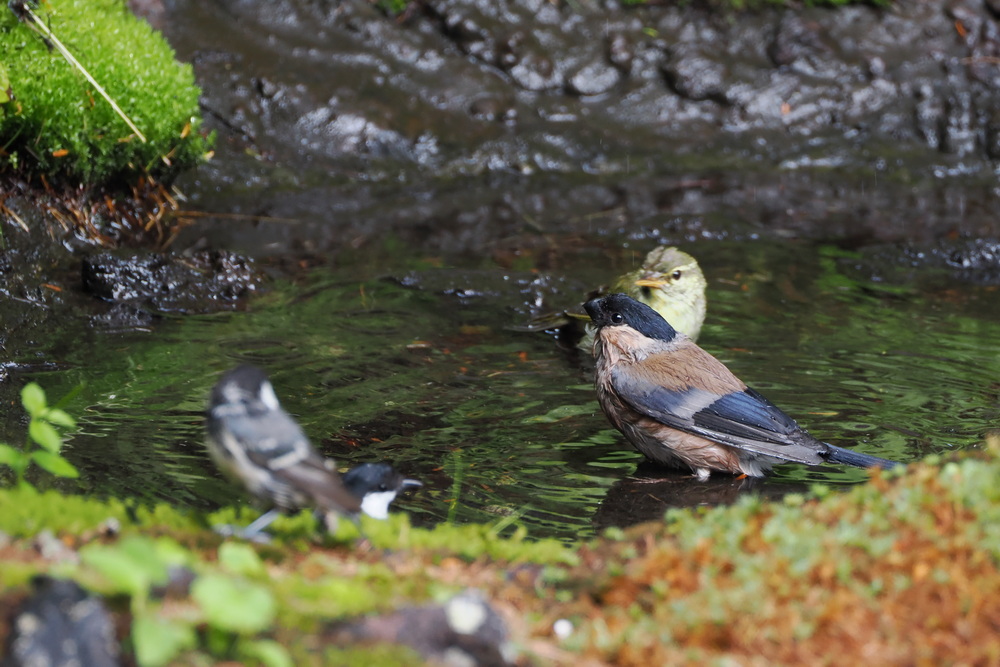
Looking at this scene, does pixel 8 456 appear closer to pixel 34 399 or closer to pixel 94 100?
pixel 34 399

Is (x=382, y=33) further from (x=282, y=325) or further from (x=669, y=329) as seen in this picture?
(x=669, y=329)

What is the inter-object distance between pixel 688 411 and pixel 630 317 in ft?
2.74

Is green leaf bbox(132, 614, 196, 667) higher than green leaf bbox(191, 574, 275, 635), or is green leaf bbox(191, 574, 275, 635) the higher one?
green leaf bbox(191, 574, 275, 635)

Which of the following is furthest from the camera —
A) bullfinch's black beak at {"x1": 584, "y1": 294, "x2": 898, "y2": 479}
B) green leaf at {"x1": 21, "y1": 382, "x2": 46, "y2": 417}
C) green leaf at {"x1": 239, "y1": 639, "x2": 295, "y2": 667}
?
bullfinch's black beak at {"x1": 584, "y1": 294, "x2": 898, "y2": 479}

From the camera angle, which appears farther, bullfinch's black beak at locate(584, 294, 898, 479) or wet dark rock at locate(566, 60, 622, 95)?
wet dark rock at locate(566, 60, 622, 95)

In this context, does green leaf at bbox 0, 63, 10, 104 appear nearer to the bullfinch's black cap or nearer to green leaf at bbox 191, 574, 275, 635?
the bullfinch's black cap

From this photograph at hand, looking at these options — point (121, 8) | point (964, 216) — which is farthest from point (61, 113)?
point (964, 216)

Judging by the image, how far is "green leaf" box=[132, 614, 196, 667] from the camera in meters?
2.45

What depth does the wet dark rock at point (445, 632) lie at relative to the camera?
287cm

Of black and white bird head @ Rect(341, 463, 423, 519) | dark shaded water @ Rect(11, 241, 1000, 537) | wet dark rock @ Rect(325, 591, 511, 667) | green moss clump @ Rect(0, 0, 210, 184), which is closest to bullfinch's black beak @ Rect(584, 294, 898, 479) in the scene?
dark shaded water @ Rect(11, 241, 1000, 537)

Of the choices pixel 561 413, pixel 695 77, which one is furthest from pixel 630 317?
pixel 695 77

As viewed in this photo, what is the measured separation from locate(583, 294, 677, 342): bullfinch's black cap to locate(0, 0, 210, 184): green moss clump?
15.9ft

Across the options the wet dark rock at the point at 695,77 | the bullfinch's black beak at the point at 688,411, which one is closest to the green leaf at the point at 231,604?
the bullfinch's black beak at the point at 688,411

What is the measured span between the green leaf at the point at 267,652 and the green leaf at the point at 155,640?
0.59ft
